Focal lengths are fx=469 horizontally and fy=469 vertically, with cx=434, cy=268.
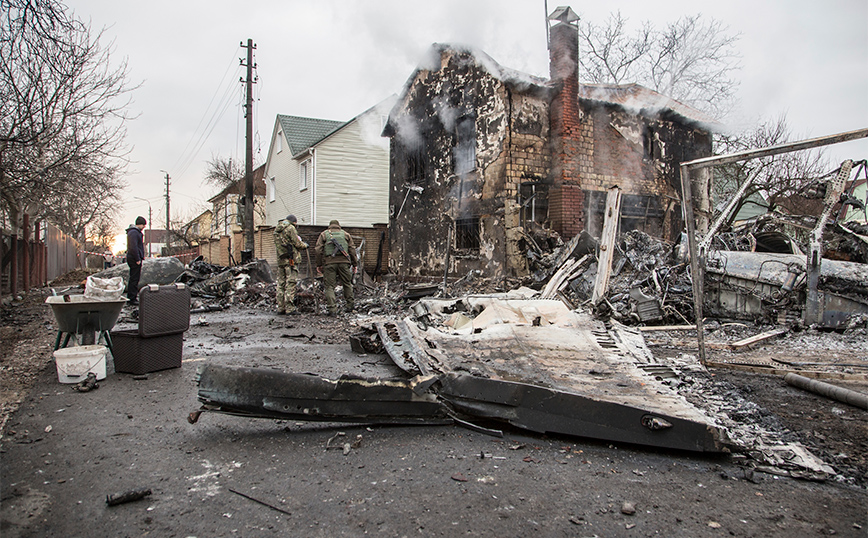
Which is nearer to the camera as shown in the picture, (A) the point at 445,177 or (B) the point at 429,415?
(B) the point at 429,415

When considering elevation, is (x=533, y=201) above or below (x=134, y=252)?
above

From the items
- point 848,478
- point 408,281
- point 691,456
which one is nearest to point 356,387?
point 691,456

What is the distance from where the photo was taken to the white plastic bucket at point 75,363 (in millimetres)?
4215

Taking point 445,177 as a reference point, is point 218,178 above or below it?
above

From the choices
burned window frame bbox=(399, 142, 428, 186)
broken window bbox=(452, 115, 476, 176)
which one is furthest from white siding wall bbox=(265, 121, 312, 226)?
broken window bbox=(452, 115, 476, 176)

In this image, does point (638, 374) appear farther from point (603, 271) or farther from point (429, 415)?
point (603, 271)

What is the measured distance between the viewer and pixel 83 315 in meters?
4.60

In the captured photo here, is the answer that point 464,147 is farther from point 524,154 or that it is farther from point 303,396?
point 303,396

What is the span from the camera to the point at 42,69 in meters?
9.37

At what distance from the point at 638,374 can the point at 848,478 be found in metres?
1.50

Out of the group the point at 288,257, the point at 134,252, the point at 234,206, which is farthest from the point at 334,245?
the point at 234,206

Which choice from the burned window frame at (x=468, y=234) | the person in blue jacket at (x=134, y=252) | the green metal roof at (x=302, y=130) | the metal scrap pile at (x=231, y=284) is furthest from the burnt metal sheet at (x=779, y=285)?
the green metal roof at (x=302, y=130)

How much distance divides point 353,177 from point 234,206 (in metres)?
16.1

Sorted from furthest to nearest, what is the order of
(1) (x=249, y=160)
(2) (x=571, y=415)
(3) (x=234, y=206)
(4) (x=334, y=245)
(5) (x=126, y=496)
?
(3) (x=234, y=206) → (1) (x=249, y=160) → (4) (x=334, y=245) → (2) (x=571, y=415) → (5) (x=126, y=496)
